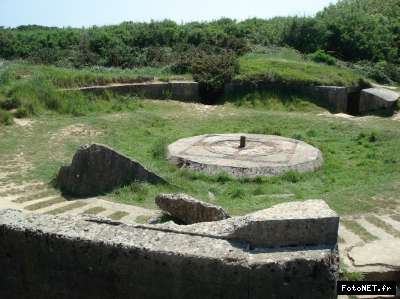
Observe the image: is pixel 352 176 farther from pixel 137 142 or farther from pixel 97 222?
pixel 97 222

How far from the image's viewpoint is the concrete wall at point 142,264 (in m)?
4.37

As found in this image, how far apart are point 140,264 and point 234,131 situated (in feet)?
39.7

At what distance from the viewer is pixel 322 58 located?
25.7 m

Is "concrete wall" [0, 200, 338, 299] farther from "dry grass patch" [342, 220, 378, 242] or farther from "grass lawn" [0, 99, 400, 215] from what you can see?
"grass lawn" [0, 99, 400, 215]

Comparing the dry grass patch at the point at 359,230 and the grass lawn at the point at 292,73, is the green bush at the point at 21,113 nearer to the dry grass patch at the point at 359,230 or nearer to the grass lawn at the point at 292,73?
the grass lawn at the point at 292,73

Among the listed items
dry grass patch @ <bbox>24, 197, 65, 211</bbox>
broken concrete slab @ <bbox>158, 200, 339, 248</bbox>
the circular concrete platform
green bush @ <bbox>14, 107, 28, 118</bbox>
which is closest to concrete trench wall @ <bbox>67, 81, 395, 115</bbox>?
green bush @ <bbox>14, 107, 28, 118</bbox>

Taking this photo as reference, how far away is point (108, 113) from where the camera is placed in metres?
18.2

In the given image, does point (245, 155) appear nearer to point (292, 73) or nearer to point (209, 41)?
point (292, 73)

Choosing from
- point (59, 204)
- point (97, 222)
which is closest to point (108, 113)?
point (59, 204)

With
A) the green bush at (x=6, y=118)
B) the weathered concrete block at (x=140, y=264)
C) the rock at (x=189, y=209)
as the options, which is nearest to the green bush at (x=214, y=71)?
the green bush at (x=6, y=118)

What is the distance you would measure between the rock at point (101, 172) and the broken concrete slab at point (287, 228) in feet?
20.5

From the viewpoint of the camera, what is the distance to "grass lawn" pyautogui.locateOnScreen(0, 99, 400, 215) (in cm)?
1048

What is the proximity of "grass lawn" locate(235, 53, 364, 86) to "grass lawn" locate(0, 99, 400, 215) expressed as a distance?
1171 mm

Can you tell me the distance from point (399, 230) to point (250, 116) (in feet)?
33.6
